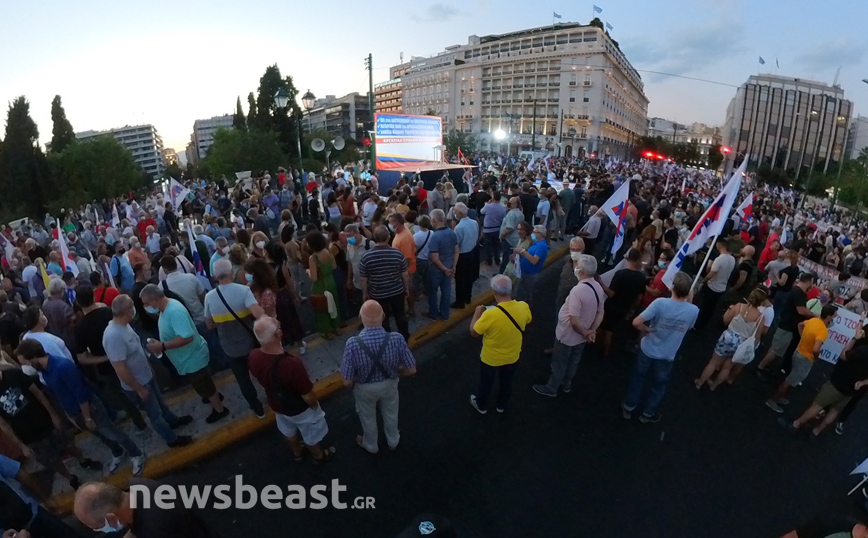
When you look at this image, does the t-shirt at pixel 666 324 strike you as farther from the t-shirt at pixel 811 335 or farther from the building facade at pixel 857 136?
the building facade at pixel 857 136

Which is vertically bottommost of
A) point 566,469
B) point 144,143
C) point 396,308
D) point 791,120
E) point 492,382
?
point 566,469

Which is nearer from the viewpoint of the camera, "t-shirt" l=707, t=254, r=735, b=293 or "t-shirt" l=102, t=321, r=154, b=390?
"t-shirt" l=102, t=321, r=154, b=390

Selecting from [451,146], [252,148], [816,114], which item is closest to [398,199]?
[252,148]

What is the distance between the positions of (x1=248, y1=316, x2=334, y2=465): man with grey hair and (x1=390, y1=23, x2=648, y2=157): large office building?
2763 inches

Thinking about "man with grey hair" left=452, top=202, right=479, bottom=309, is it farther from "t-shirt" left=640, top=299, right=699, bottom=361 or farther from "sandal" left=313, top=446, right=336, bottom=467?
"sandal" left=313, top=446, right=336, bottom=467

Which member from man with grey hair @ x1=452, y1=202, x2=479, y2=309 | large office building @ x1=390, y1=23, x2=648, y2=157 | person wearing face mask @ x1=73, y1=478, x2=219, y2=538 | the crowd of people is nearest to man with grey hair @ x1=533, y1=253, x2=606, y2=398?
the crowd of people

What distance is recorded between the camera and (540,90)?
8350cm

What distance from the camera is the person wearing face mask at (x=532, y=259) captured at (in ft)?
19.6

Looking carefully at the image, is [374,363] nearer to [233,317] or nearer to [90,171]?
[233,317]

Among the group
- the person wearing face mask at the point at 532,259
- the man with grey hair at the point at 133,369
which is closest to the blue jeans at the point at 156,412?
the man with grey hair at the point at 133,369

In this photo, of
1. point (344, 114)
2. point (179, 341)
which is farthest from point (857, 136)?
point (179, 341)

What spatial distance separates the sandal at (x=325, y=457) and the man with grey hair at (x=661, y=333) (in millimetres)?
3376

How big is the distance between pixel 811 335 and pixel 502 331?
12.4ft

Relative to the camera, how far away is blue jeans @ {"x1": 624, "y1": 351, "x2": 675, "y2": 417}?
453 cm
